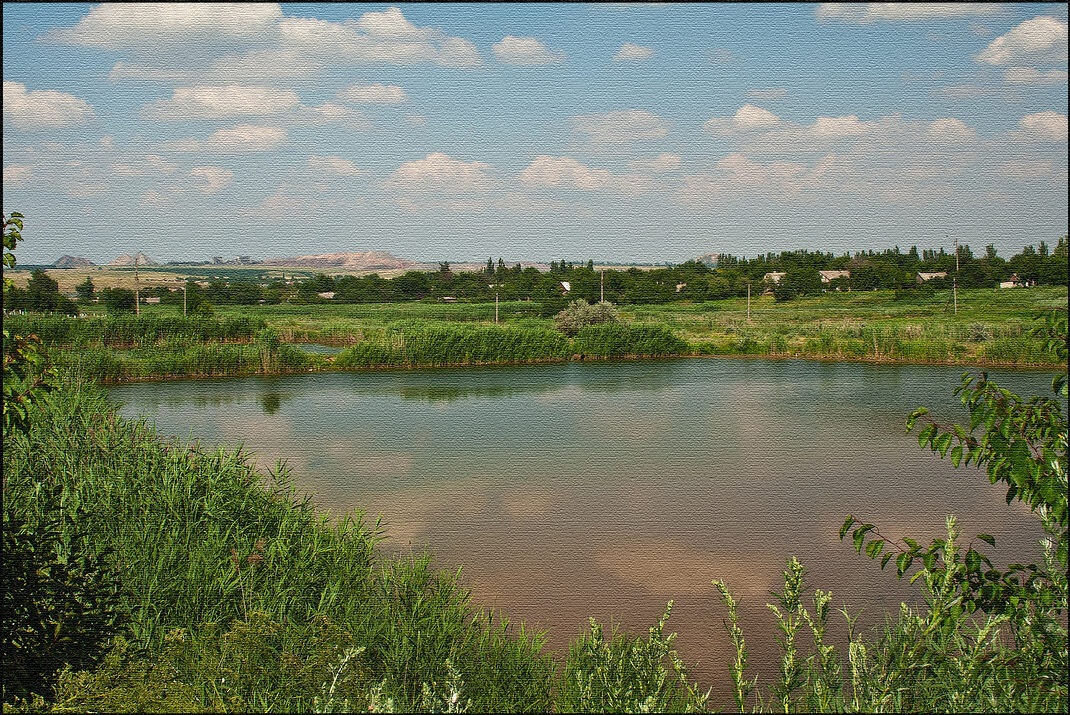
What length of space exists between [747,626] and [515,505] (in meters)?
2.30

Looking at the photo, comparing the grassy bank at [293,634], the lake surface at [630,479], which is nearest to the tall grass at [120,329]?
the lake surface at [630,479]

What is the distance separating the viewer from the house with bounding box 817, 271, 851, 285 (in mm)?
17219

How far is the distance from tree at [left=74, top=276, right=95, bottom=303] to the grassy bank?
9412 millimetres

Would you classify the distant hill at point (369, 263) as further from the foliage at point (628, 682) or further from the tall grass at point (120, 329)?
the foliage at point (628, 682)

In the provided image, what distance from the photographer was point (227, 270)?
50.9ft

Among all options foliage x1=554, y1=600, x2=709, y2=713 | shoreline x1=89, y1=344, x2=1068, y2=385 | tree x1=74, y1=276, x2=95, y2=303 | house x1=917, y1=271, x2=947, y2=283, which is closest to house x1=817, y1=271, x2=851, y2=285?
house x1=917, y1=271, x2=947, y2=283

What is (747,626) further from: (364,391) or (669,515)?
Answer: (364,391)

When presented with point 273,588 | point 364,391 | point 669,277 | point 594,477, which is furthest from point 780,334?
point 273,588

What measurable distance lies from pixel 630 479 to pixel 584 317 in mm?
9667

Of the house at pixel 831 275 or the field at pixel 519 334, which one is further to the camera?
the house at pixel 831 275

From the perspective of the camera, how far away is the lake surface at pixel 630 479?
4316 mm

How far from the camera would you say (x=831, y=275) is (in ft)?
57.1

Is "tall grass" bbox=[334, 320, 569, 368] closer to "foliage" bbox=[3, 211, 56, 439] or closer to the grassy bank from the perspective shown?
the grassy bank

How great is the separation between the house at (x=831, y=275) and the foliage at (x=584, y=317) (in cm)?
520
